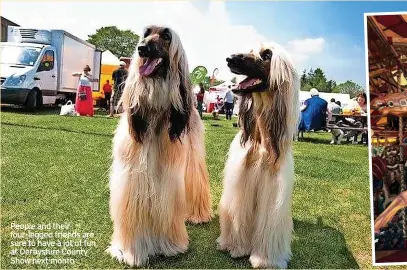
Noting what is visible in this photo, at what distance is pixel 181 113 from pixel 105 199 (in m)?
1.56

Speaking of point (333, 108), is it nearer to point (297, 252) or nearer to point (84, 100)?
point (84, 100)

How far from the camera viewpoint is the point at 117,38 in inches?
394

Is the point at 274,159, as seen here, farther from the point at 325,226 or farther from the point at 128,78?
the point at 325,226

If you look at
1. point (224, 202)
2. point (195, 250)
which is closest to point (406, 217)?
point (224, 202)

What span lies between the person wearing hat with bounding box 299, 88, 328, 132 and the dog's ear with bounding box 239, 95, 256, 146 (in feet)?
22.6

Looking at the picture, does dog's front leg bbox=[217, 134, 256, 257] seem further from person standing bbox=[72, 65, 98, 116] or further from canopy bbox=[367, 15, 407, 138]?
person standing bbox=[72, 65, 98, 116]

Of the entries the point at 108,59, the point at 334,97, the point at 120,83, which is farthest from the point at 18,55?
the point at 334,97

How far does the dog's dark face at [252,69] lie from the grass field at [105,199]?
125 centimetres

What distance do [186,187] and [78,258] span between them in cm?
103

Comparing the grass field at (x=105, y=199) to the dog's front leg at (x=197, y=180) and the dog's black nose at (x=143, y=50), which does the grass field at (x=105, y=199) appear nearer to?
the dog's front leg at (x=197, y=180)

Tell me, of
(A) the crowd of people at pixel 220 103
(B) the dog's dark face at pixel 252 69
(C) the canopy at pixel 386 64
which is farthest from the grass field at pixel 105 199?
(A) the crowd of people at pixel 220 103

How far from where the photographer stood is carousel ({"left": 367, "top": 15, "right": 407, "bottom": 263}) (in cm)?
306

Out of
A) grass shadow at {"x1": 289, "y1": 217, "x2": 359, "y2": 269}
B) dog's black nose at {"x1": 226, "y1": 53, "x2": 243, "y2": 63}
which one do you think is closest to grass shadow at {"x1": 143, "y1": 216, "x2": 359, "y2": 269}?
grass shadow at {"x1": 289, "y1": 217, "x2": 359, "y2": 269}

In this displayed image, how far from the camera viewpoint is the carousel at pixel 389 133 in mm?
3059
